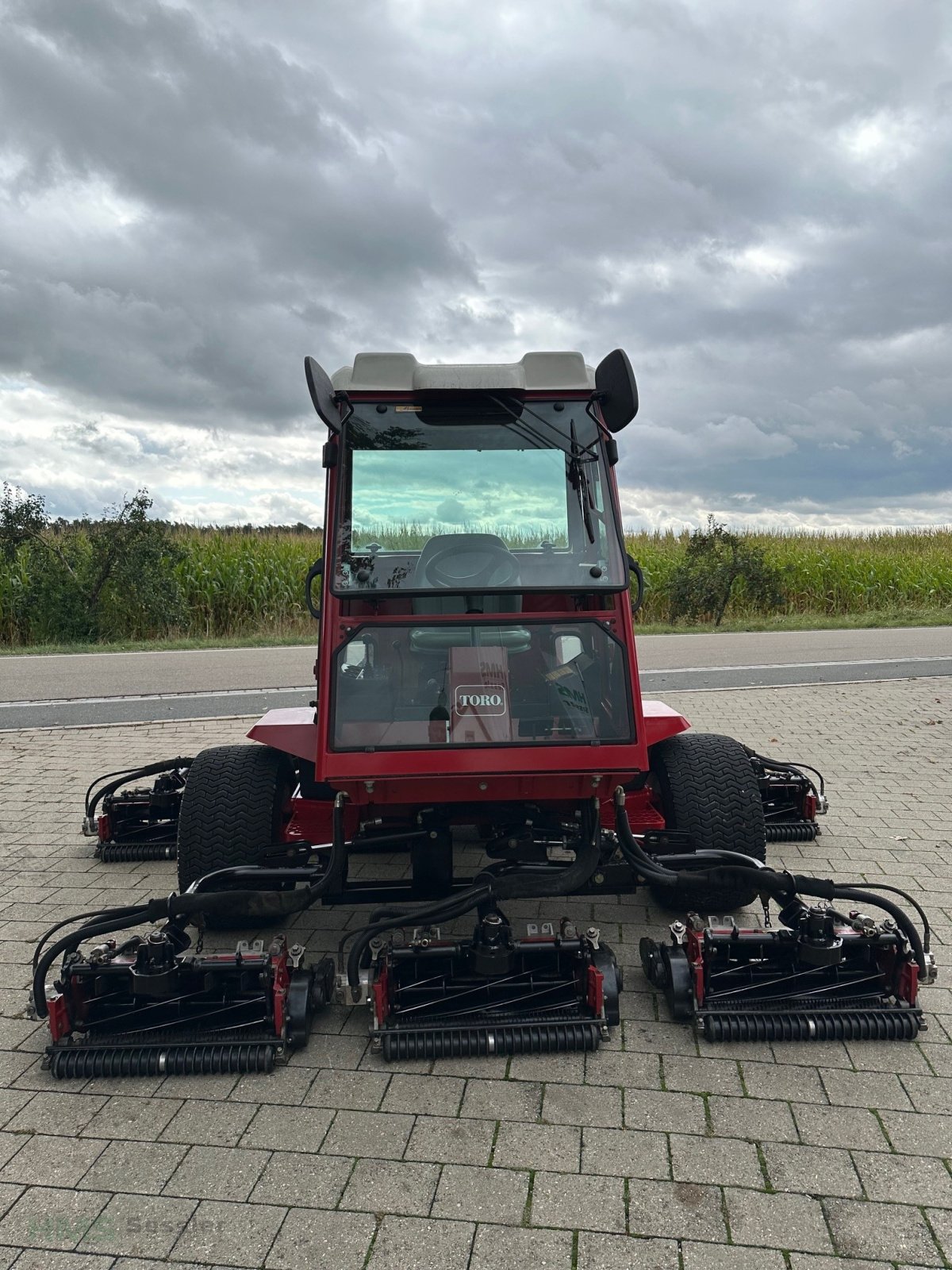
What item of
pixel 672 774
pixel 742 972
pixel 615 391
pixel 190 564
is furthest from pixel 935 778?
pixel 190 564

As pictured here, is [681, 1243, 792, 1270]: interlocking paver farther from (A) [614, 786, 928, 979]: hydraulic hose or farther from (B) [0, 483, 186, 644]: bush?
(B) [0, 483, 186, 644]: bush

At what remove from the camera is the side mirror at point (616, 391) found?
3654 mm

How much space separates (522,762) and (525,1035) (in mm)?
978

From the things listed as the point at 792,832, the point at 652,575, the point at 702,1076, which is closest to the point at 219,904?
the point at 702,1076

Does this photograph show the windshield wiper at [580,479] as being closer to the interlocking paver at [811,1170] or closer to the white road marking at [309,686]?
the interlocking paver at [811,1170]

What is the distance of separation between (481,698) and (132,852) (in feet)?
9.68

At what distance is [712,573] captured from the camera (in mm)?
19016

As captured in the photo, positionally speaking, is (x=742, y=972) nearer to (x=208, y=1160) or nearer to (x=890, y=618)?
(x=208, y=1160)

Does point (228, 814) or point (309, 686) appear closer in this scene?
point (228, 814)

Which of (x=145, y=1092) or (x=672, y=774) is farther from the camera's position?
(x=672, y=774)

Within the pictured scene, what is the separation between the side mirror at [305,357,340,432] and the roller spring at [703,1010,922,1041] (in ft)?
8.96

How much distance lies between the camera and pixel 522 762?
338 centimetres

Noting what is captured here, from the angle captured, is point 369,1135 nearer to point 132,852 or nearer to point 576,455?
point 576,455

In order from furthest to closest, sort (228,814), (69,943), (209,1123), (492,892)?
(228,814), (492,892), (69,943), (209,1123)
